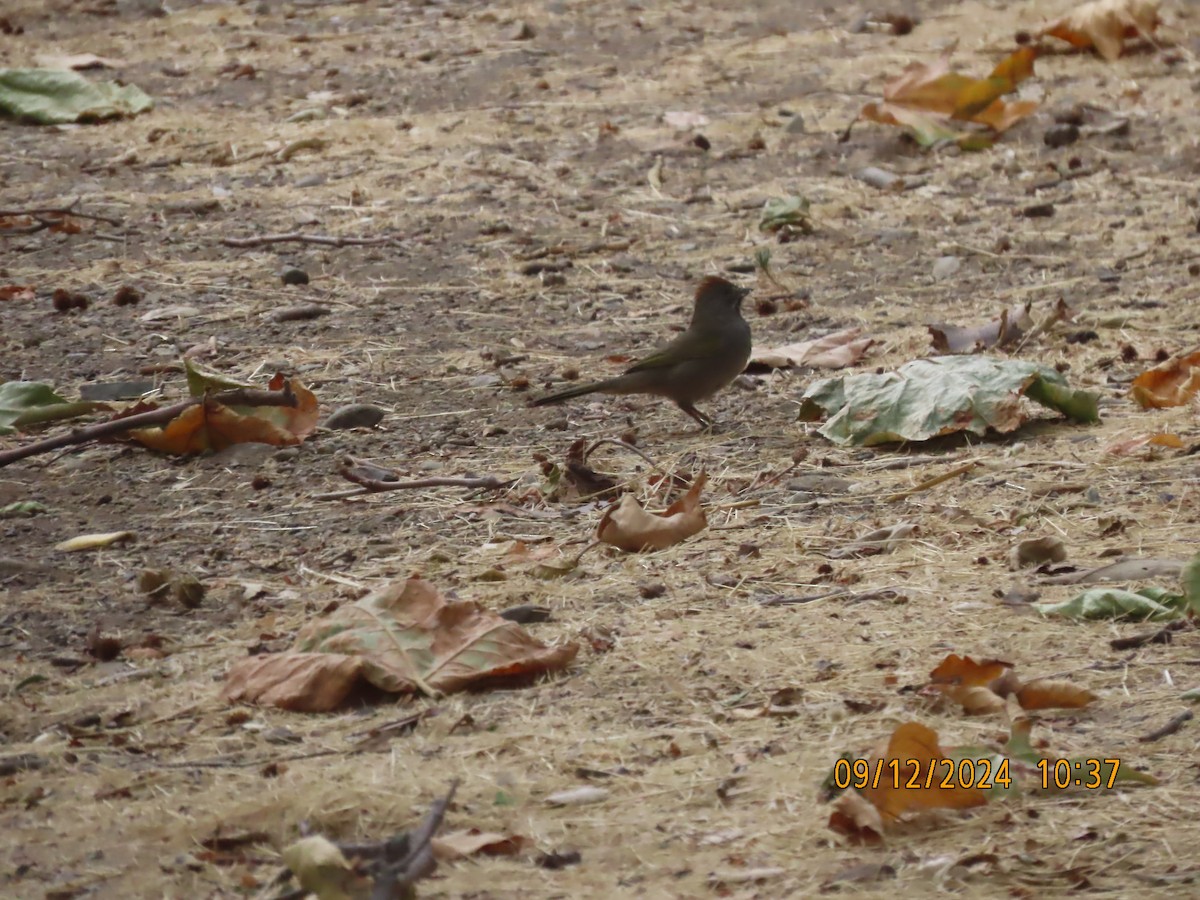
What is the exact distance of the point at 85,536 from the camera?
4578 millimetres

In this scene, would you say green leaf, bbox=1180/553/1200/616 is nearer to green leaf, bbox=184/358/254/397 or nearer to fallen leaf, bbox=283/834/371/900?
fallen leaf, bbox=283/834/371/900

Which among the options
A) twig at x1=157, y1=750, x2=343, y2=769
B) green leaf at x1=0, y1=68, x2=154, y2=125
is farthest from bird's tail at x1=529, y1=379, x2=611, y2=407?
green leaf at x1=0, y1=68, x2=154, y2=125

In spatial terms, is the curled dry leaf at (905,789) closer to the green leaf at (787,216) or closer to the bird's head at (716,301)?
the bird's head at (716,301)

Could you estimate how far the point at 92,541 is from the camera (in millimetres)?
4508

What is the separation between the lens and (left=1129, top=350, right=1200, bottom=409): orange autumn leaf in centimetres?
535

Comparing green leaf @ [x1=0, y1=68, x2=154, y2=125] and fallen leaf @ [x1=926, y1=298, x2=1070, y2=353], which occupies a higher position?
green leaf @ [x1=0, y1=68, x2=154, y2=125]

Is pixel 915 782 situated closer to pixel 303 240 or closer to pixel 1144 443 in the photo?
pixel 1144 443

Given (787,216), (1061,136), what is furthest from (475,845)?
(1061,136)

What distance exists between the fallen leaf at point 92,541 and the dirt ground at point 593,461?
0.18 feet

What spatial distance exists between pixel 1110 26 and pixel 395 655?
309 inches

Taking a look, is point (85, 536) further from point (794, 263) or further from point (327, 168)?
point (327, 168)

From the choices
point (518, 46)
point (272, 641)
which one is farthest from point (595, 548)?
point (518, 46)

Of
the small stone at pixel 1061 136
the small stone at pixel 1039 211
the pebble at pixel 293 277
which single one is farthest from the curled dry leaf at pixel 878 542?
the small stone at pixel 1061 136

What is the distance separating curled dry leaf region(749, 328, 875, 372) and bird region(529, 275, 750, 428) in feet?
1.39
